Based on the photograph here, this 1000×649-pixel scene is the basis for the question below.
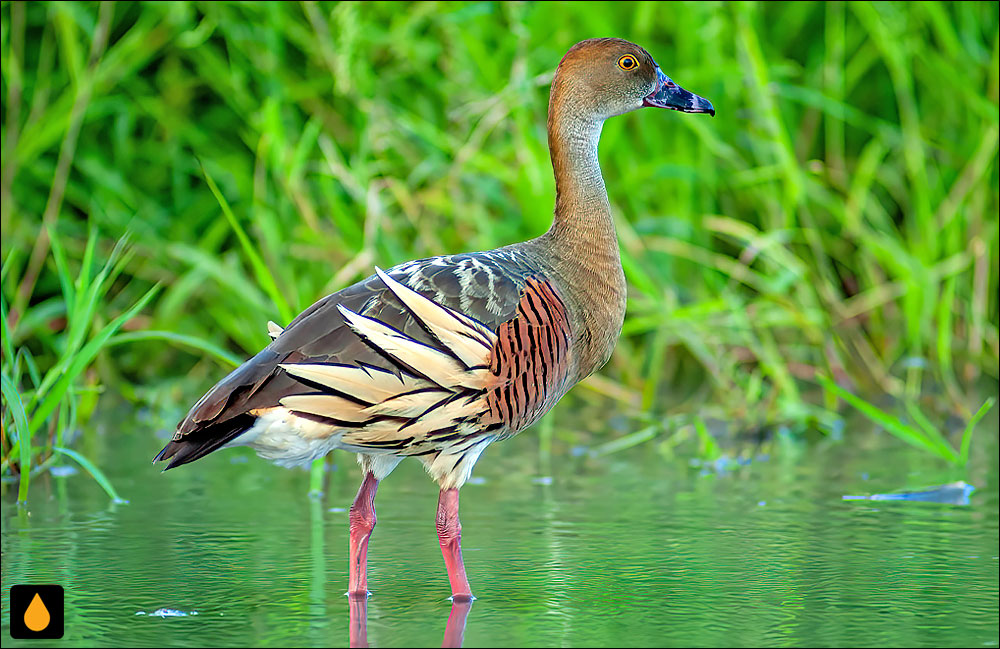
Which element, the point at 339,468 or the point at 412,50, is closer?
the point at 339,468

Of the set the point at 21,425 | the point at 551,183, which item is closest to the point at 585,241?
the point at 21,425

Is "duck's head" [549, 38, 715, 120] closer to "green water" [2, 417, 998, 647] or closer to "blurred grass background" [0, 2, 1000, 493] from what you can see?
"green water" [2, 417, 998, 647]

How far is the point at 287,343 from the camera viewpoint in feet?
13.5

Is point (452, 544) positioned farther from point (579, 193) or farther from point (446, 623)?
point (579, 193)

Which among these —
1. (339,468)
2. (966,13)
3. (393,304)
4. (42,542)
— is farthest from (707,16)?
(42,542)

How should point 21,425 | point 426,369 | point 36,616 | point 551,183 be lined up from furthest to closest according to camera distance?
1. point 551,183
2. point 21,425
3. point 426,369
4. point 36,616

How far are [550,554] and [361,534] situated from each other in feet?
2.03

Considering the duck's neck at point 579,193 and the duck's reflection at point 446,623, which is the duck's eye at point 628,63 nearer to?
the duck's neck at point 579,193

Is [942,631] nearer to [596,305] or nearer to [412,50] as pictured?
[596,305]

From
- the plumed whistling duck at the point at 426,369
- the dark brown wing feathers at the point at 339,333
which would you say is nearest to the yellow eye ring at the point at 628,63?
the plumed whistling duck at the point at 426,369

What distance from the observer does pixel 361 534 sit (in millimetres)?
4332

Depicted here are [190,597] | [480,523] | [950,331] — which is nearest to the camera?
[190,597]

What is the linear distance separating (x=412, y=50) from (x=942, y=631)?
4767mm

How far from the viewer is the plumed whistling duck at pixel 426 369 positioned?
3965 millimetres
